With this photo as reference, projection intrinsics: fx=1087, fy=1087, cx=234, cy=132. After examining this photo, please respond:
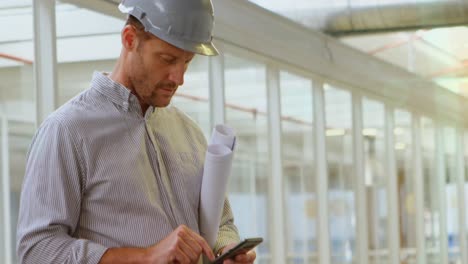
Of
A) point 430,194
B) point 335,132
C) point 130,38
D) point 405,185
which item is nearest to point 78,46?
point 130,38

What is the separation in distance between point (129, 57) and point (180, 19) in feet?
0.47

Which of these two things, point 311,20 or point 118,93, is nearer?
point 118,93

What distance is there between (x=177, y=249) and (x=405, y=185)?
1107cm

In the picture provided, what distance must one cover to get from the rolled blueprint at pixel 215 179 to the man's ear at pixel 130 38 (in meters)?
0.27

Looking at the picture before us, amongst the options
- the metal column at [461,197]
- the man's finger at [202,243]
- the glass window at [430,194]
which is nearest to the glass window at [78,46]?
the man's finger at [202,243]

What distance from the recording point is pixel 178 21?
241 centimetres

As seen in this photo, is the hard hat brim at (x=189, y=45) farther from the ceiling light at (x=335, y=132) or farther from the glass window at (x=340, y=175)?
the ceiling light at (x=335, y=132)

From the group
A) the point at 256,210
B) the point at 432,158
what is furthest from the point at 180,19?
the point at 432,158

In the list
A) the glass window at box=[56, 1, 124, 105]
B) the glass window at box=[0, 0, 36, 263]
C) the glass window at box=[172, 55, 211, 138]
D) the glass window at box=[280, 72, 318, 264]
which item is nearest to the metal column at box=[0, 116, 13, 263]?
the glass window at box=[0, 0, 36, 263]

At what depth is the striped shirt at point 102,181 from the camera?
226cm

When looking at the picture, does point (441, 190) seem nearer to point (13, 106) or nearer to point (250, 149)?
point (250, 149)

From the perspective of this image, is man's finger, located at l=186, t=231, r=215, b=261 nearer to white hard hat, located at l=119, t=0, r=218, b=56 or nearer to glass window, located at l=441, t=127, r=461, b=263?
white hard hat, located at l=119, t=0, r=218, b=56

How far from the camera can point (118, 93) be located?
2.43 m

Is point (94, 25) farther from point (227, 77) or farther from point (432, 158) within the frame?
point (432, 158)
